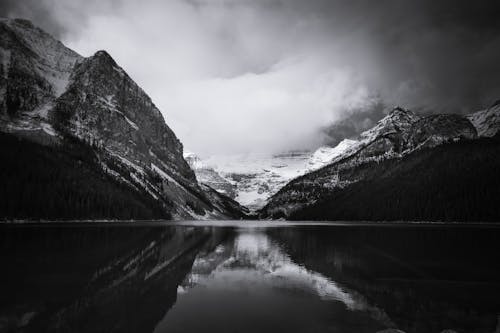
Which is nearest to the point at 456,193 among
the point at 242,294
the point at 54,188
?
the point at 242,294

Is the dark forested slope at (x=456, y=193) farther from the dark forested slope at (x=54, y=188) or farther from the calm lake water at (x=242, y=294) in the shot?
the dark forested slope at (x=54, y=188)

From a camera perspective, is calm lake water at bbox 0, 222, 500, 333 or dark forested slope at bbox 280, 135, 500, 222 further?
dark forested slope at bbox 280, 135, 500, 222

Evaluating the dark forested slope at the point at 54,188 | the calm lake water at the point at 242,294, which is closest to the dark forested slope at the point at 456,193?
the calm lake water at the point at 242,294

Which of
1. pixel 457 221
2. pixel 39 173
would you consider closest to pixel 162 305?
pixel 39 173

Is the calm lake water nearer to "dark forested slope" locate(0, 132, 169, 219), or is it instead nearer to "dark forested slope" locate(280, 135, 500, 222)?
"dark forested slope" locate(0, 132, 169, 219)

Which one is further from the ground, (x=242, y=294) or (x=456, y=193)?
(x=456, y=193)

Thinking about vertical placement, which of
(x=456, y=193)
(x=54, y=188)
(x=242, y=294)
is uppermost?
(x=456, y=193)

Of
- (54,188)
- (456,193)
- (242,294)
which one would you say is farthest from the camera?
(456,193)

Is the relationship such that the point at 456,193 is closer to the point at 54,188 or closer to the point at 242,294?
the point at 242,294

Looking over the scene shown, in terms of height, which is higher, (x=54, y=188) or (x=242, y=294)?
(x=54, y=188)

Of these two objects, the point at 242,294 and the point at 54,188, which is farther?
the point at 54,188

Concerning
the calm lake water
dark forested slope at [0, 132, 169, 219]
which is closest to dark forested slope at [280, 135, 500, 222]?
A: the calm lake water

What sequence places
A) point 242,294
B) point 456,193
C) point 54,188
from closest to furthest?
1. point 242,294
2. point 54,188
3. point 456,193

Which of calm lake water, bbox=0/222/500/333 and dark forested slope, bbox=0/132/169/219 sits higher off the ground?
dark forested slope, bbox=0/132/169/219
